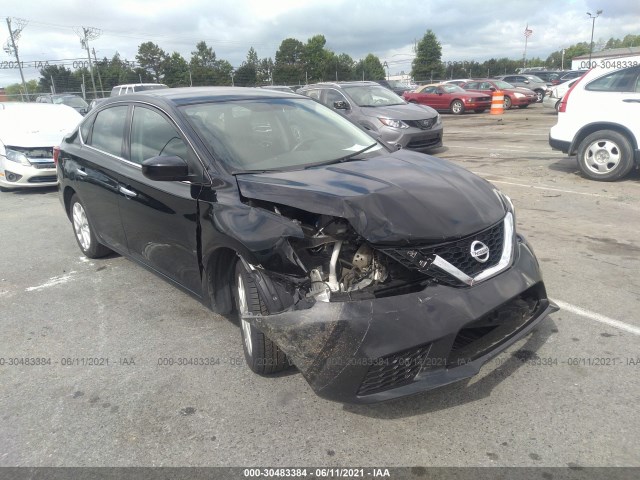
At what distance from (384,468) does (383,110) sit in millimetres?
9707

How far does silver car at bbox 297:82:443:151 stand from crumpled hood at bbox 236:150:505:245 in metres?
7.09

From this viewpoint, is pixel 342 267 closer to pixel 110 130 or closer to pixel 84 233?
pixel 110 130

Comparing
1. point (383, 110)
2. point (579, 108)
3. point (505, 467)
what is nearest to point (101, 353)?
point (505, 467)

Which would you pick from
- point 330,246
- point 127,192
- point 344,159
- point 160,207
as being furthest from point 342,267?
point 127,192

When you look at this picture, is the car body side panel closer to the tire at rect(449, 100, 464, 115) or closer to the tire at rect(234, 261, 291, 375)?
the tire at rect(234, 261, 291, 375)

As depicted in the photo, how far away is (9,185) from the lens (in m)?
8.89

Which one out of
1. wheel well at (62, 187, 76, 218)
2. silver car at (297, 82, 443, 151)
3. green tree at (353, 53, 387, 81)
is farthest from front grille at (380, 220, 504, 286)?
green tree at (353, 53, 387, 81)

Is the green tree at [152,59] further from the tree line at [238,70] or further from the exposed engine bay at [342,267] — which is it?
the exposed engine bay at [342,267]

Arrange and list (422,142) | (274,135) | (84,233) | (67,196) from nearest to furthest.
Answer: (274,135) → (84,233) → (67,196) → (422,142)

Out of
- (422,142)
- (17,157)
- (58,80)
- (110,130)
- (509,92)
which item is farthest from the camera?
(58,80)

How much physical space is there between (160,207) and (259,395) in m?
1.53

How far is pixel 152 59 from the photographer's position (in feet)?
200

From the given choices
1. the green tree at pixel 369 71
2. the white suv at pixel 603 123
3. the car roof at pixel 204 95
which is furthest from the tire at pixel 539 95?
the green tree at pixel 369 71

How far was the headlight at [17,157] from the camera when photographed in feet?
28.8
